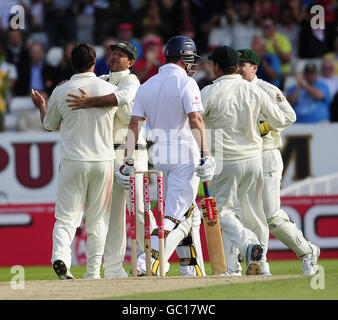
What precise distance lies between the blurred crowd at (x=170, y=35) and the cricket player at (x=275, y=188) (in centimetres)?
644

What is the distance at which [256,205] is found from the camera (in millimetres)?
9852

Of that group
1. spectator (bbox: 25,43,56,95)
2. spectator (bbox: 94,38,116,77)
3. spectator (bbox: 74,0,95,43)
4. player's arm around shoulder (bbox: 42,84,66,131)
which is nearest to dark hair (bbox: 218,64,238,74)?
player's arm around shoulder (bbox: 42,84,66,131)

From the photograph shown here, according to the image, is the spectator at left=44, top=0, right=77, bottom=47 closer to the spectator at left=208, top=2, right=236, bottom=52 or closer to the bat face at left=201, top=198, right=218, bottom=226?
the spectator at left=208, top=2, right=236, bottom=52

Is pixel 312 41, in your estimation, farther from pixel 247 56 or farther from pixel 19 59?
pixel 247 56

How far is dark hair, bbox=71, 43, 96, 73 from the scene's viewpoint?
374 inches

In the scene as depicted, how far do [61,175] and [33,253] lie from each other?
542 cm

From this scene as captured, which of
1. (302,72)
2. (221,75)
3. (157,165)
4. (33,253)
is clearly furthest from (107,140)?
(302,72)

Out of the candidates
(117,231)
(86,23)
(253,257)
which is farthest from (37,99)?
(86,23)

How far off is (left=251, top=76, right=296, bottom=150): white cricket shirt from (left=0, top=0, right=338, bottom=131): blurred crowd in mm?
6521

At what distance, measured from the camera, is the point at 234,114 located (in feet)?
31.6

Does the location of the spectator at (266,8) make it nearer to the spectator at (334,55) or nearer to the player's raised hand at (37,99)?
the spectator at (334,55)

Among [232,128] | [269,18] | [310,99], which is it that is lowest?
[232,128]

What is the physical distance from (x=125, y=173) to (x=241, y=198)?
4.08 ft

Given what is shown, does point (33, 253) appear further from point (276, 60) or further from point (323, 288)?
point (323, 288)
